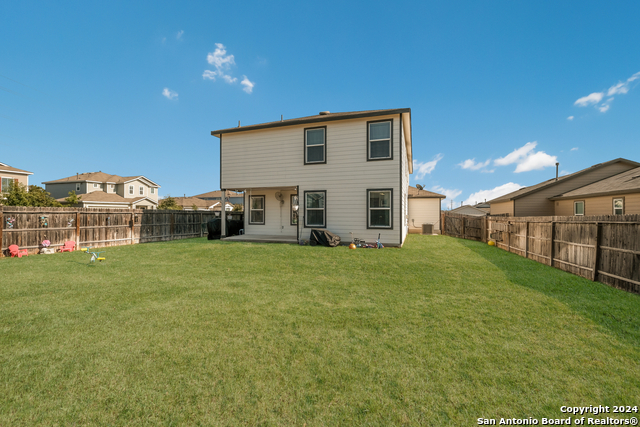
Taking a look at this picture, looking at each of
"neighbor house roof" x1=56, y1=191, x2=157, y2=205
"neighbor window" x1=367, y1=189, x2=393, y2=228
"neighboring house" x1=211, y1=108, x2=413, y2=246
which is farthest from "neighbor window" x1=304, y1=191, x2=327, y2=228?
"neighbor house roof" x1=56, y1=191, x2=157, y2=205

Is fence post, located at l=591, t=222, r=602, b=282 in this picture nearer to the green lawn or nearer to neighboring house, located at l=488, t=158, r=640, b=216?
the green lawn

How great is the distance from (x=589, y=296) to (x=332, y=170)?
27.2 feet

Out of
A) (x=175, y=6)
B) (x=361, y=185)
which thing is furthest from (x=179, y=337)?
(x=175, y=6)

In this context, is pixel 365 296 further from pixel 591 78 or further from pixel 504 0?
pixel 591 78

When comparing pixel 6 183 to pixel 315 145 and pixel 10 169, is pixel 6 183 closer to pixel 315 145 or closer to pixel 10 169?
pixel 10 169

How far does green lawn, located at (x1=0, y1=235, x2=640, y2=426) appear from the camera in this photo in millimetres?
1852

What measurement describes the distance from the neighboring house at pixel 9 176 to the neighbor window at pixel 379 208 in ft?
92.2

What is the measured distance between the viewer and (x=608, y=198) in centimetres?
1353

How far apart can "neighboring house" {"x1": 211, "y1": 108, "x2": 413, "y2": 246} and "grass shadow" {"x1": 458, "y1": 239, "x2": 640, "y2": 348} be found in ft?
14.3

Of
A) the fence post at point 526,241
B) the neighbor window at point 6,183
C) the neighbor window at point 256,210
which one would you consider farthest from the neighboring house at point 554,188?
the neighbor window at point 6,183

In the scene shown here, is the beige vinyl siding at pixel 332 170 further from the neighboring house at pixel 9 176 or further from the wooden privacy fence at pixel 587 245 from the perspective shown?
the neighboring house at pixel 9 176

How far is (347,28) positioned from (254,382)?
46.7 feet

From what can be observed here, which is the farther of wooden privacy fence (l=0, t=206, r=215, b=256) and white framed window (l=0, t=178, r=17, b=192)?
white framed window (l=0, t=178, r=17, b=192)

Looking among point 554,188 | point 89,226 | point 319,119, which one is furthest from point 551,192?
point 89,226
